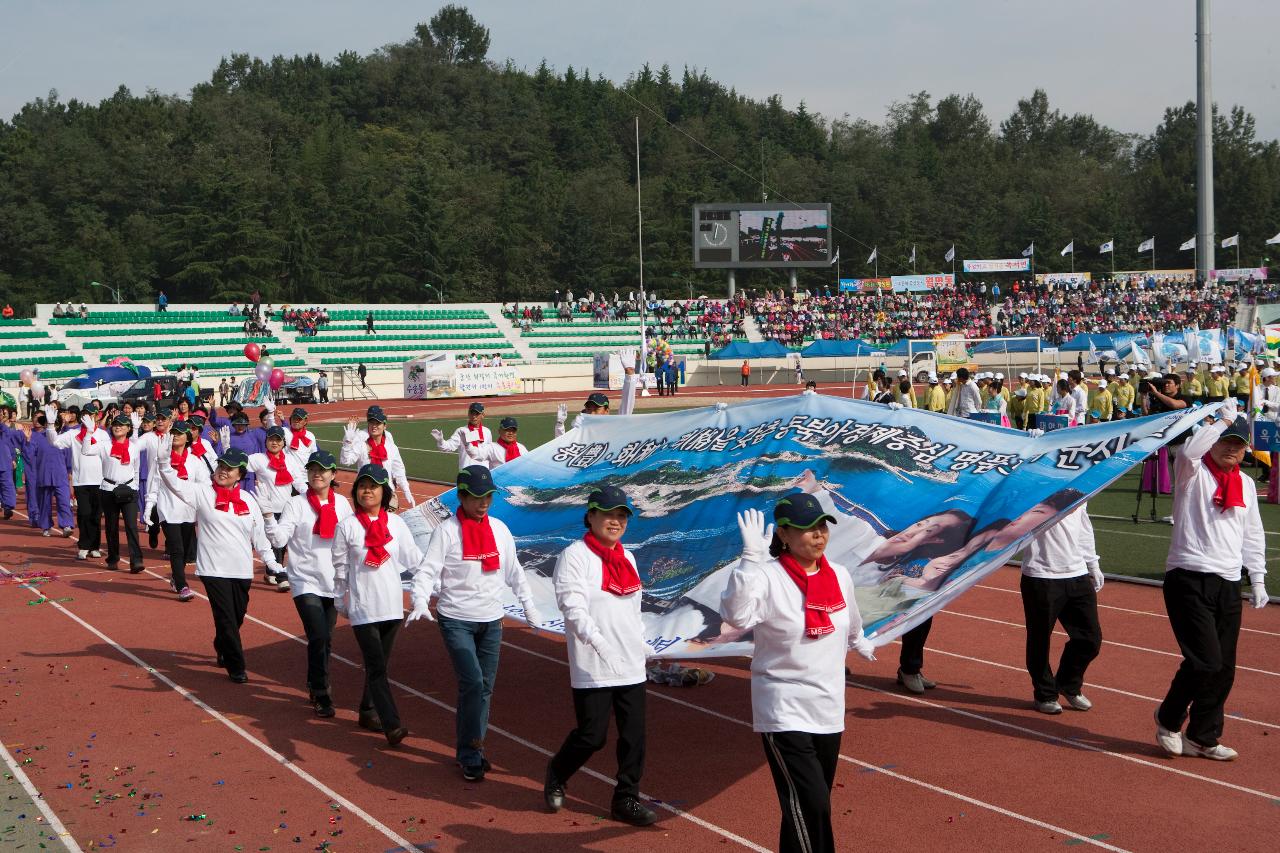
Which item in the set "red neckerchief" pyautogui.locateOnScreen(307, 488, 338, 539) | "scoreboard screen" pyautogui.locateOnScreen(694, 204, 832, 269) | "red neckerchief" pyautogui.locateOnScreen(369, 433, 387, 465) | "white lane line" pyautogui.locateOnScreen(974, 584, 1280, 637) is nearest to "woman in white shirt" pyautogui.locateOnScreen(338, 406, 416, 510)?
"red neckerchief" pyautogui.locateOnScreen(369, 433, 387, 465)

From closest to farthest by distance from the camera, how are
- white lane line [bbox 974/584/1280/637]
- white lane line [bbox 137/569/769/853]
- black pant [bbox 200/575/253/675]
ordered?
white lane line [bbox 137/569/769/853] < black pant [bbox 200/575/253/675] < white lane line [bbox 974/584/1280/637]

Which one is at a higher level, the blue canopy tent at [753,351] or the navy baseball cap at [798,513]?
the blue canopy tent at [753,351]

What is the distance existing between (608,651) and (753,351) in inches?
2147

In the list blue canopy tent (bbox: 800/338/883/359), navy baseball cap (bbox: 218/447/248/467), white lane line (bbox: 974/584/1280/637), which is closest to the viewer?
navy baseball cap (bbox: 218/447/248/467)

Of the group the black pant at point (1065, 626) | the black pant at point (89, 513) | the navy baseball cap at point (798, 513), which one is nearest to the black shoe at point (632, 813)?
the navy baseball cap at point (798, 513)

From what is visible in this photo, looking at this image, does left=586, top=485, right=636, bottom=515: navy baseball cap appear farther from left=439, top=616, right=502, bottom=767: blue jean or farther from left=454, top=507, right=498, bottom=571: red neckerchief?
left=439, top=616, right=502, bottom=767: blue jean

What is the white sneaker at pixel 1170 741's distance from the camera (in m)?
7.52

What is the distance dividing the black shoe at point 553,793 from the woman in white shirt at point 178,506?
7.40 m

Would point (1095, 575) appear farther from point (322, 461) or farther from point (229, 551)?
point (229, 551)

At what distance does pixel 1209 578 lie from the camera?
24.5 ft

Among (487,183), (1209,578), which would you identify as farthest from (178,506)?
(487,183)

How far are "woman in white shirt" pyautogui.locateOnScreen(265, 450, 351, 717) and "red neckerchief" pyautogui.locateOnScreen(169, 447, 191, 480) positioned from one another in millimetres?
4217

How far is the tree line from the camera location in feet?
243

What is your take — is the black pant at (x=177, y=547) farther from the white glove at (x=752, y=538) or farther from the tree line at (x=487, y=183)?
the tree line at (x=487, y=183)
